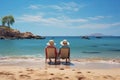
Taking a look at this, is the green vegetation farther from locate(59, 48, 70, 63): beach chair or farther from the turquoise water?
locate(59, 48, 70, 63): beach chair

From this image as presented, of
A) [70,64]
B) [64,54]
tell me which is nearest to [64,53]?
[64,54]

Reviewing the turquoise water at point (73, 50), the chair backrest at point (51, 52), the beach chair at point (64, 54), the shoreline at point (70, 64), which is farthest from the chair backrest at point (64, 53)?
the turquoise water at point (73, 50)

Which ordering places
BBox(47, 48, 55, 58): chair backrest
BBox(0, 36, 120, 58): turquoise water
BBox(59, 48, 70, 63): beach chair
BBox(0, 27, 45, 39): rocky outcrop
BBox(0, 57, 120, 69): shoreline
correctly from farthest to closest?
BBox(0, 27, 45, 39): rocky outcrop < BBox(0, 36, 120, 58): turquoise water < BBox(59, 48, 70, 63): beach chair < BBox(47, 48, 55, 58): chair backrest < BBox(0, 57, 120, 69): shoreline

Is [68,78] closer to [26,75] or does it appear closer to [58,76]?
[58,76]

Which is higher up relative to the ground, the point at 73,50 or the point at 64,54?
the point at 64,54

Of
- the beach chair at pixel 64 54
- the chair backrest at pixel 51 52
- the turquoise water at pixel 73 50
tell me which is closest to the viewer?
the chair backrest at pixel 51 52

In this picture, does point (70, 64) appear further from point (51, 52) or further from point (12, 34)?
point (12, 34)

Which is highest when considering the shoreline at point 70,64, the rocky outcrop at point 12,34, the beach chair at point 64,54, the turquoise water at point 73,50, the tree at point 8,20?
the tree at point 8,20

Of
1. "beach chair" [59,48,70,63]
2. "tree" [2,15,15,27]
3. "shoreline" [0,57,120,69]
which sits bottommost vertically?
"shoreline" [0,57,120,69]

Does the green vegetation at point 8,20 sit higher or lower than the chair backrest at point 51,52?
higher

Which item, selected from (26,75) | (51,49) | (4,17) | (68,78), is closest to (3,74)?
(26,75)

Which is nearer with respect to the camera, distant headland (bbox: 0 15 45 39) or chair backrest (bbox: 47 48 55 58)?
chair backrest (bbox: 47 48 55 58)

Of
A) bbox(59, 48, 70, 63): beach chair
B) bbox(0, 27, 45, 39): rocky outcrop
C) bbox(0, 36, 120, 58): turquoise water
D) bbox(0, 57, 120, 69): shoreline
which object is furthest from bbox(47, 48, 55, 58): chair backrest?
bbox(0, 27, 45, 39): rocky outcrop

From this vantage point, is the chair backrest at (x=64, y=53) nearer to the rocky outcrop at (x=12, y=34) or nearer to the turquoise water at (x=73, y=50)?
the turquoise water at (x=73, y=50)
